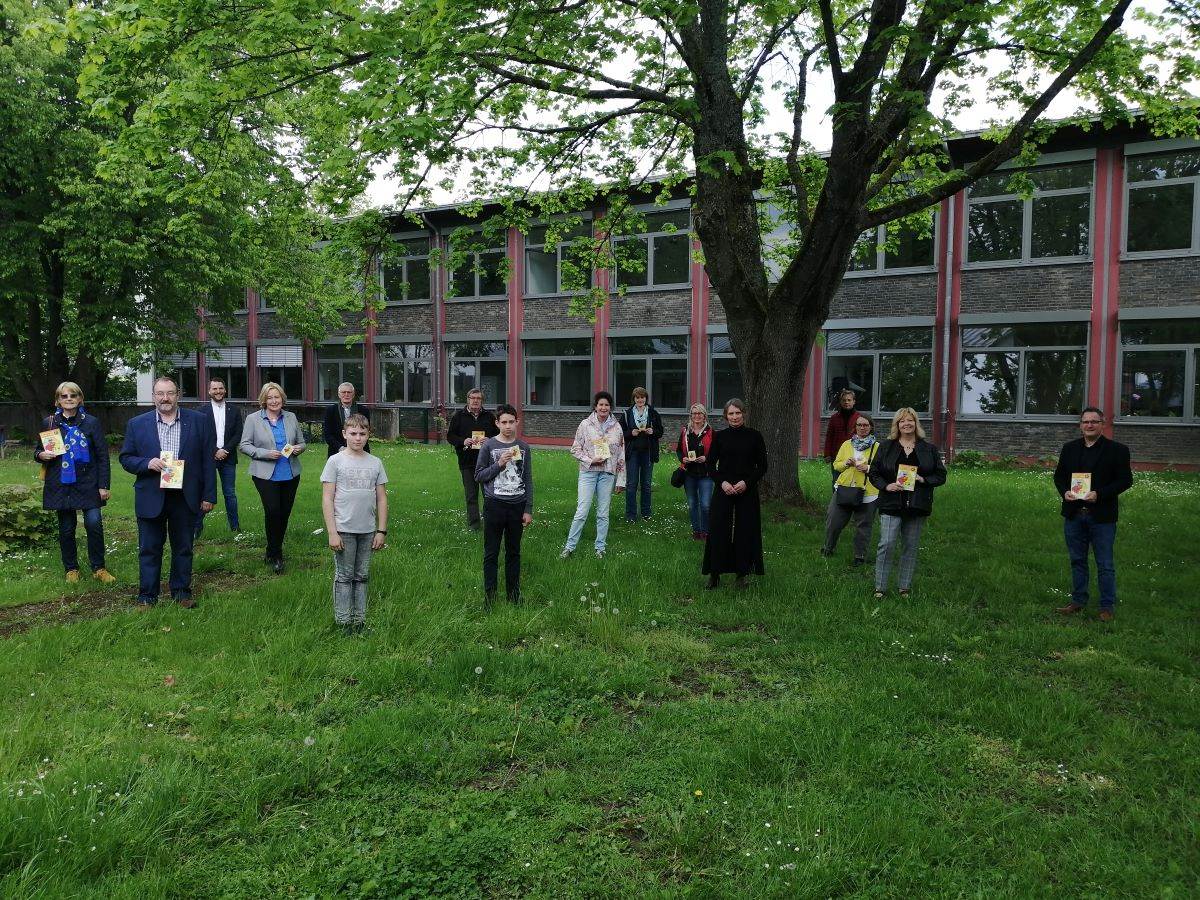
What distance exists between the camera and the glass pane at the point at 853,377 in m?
22.0

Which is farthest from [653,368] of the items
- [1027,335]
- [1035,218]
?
[1035,218]

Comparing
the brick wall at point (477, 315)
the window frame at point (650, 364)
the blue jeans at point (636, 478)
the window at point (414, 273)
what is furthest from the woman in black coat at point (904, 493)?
the window at point (414, 273)

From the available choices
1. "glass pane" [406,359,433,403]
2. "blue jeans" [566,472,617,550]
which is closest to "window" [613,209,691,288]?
"glass pane" [406,359,433,403]

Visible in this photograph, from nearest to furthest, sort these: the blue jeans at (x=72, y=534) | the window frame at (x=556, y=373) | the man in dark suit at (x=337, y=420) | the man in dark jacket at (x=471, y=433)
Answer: the blue jeans at (x=72, y=534), the man in dark suit at (x=337, y=420), the man in dark jacket at (x=471, y=433), the window frame at (x=556, y=373)

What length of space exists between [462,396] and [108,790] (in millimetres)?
25666

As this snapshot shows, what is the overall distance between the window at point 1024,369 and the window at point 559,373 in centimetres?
1140

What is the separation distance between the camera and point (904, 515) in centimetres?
785

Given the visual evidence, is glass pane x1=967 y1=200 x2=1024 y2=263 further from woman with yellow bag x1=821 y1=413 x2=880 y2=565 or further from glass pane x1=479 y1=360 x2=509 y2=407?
glass pane x1=479 y1=360 x2=509 y2=407

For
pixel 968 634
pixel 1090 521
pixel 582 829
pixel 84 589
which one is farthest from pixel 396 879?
pixel 1090 521

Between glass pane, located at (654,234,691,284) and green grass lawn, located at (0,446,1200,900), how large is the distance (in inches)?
698

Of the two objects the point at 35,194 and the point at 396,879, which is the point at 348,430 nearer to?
the point at 396,879

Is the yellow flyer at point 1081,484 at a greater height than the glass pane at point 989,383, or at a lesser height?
lesser

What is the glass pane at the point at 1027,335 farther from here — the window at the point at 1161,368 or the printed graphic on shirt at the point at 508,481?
the printed graphic on shirt at the point at 508,481

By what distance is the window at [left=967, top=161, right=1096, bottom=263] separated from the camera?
64.3ft
